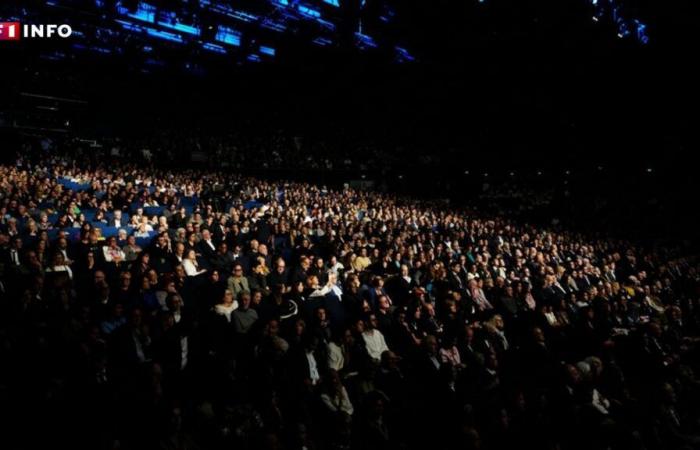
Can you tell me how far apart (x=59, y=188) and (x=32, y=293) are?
21.8ft

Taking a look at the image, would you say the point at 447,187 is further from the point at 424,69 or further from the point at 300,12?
the point at 300,12

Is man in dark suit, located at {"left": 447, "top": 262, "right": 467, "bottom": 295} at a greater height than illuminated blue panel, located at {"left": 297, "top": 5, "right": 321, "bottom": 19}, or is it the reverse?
illuminated blue panel, located at {"left": 297, "top": 5, "right": 321, "bottom": 19}

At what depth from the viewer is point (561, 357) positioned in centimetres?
586

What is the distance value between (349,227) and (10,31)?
14287mm

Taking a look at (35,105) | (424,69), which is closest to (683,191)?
(424,69)

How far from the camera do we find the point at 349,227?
35.3ft

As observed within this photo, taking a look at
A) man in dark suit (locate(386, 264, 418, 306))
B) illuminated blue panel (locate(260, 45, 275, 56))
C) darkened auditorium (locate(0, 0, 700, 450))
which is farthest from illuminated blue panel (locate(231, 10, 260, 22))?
man in dark suit (locate(386, 264, 418, 306))

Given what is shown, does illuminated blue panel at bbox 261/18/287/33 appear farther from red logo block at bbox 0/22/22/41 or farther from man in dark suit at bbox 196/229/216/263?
man in dark suit at bbox 196/229/216/263

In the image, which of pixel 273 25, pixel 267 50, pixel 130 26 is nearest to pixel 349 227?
pixel 273 25

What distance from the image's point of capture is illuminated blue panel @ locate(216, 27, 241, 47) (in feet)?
60.5

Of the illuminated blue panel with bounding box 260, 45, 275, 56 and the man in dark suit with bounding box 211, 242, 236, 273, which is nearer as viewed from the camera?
the man in dark suit with bounding box 211, 242, 236, 273

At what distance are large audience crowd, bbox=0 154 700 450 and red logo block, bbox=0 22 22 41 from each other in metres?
9.42

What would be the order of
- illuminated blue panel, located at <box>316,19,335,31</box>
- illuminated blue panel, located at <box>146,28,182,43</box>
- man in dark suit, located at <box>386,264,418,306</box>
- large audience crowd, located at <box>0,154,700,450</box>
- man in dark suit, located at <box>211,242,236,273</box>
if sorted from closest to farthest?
large audience crowd, located at <box>0,154,700,450</box>, man in dark suit, located at <box>211,242,236,273</box>, man in dark suit, located at <box>386,264,418,306</box>, illuminated blue panel, located at <box>316,19,335,31</box>, illuminated blue panel, located at <box>146,28,182,43</box>

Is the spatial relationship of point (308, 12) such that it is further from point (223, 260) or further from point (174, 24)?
point (223, 260)
